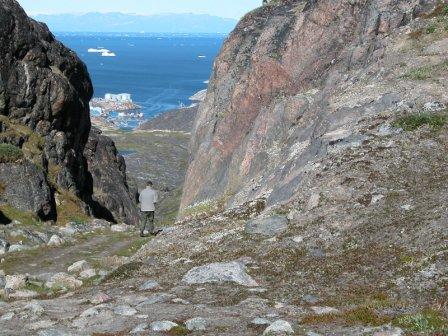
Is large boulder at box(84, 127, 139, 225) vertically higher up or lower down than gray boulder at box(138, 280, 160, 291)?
lower down

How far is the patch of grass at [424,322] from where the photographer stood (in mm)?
10703

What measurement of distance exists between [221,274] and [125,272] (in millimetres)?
3180

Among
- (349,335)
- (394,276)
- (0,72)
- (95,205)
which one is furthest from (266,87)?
(349,335)

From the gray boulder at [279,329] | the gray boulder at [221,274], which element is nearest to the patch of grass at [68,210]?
the gray boulder at [221,274]

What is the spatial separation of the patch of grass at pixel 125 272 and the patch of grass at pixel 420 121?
10.5 m

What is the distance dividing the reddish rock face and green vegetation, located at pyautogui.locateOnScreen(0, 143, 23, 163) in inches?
452

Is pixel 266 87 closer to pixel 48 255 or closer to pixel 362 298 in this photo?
pixel 48 255

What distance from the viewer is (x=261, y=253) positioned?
16.5 metres

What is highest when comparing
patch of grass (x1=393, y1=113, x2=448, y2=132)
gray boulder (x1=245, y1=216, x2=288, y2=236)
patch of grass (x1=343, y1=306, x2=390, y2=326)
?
patch of grass (x1=393, y1=113, x2=448, y2=132)

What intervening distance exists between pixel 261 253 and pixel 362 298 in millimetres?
4145

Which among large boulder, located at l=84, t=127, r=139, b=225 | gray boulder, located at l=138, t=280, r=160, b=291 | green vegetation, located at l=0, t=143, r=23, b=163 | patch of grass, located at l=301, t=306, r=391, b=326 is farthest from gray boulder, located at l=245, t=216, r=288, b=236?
large boulder, located at l=84, t=127, r=139, b=225

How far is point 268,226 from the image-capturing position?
1831cm

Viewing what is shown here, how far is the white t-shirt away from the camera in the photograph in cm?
2681

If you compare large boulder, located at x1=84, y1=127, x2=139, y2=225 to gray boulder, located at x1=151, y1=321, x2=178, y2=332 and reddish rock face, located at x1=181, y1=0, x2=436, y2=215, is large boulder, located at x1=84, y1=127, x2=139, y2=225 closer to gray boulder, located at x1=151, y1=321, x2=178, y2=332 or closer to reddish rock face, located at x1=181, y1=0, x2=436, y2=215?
reddish rock face, located at x1=181, y1=0, x2=436, y2=215
